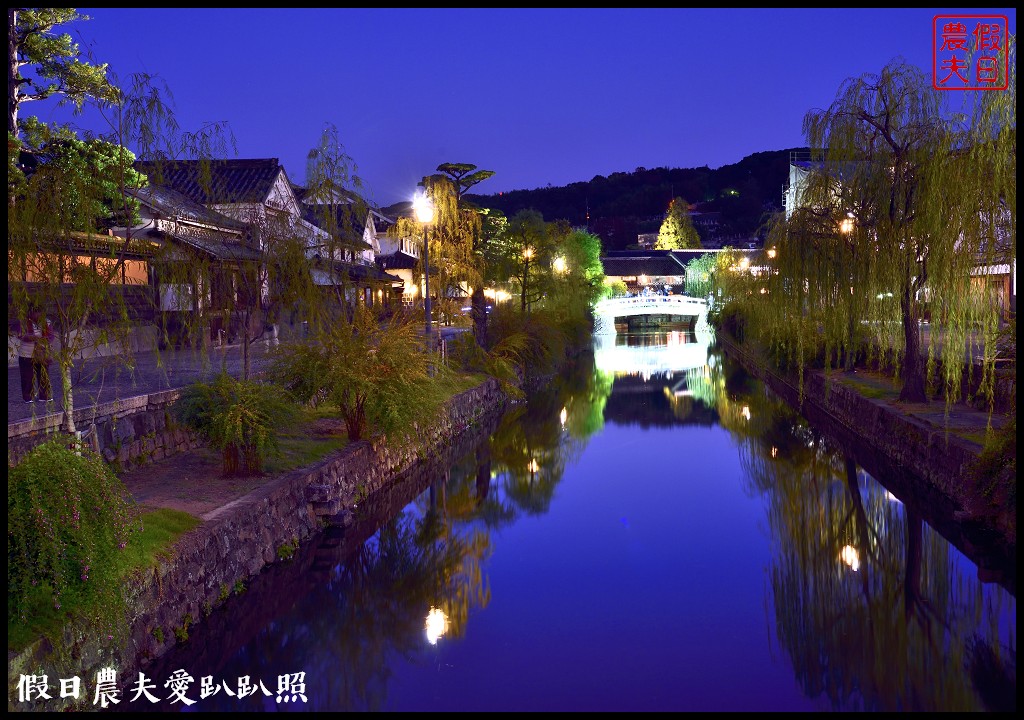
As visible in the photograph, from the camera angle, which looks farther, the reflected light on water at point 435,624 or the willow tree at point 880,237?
the willow tree at point 880,237

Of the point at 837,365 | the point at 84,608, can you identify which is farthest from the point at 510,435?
the point at 84,608

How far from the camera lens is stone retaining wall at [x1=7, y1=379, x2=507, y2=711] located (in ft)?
18.2

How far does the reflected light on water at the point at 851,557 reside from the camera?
9.94 meters

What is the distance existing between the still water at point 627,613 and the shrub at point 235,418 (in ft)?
4.27

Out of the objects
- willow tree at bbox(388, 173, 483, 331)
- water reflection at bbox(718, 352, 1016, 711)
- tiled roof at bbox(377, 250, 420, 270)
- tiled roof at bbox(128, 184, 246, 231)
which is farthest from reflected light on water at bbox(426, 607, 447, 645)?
tiled roof at bbox(377, 250, 420, 270)

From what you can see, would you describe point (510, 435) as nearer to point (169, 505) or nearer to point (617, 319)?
point (169, 505)

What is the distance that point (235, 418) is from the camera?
921 cm

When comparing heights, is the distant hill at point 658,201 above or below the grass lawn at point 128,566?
above

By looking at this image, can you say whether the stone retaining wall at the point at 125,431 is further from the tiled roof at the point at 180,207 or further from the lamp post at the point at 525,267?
the lamp post at the point at 525,267

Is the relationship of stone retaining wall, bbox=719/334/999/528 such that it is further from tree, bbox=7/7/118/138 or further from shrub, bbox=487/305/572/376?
tree, bbox=7/7/118/138

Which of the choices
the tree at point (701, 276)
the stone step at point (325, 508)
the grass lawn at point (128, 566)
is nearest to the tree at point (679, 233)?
the tree at point (701, 276)

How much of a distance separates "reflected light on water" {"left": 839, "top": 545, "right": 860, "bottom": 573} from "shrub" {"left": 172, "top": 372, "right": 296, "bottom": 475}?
23.4 ft

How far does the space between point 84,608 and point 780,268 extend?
1392cm

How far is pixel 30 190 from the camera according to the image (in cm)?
707
